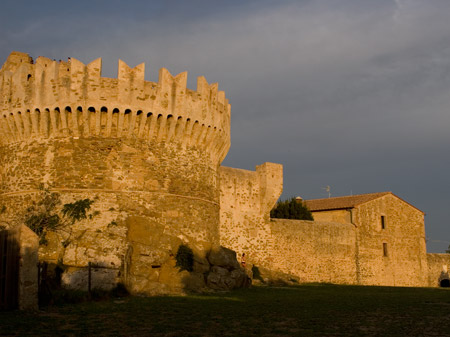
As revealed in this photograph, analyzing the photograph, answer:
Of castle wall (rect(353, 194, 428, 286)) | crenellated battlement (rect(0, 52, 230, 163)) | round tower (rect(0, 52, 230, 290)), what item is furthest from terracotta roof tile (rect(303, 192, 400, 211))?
crenellated battlement (rect(0, 52, 230, 163))

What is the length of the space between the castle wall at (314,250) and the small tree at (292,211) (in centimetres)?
499

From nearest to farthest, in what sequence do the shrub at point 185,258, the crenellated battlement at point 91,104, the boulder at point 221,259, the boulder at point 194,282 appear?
the boulder at point 194,282, the shrub at point 185,258, the crenellated battlement at point 91,104, the boulder at point 221,259

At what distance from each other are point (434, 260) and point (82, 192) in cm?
2743

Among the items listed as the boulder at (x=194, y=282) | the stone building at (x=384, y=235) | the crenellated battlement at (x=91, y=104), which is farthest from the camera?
the stone building at (x=384, y=235)

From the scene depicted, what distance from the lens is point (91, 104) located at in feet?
55.8

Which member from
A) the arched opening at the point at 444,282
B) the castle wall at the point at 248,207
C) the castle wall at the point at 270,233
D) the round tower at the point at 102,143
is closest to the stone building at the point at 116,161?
the round tower at the point at 102,143

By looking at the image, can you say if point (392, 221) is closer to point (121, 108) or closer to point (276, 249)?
point (276, 249)

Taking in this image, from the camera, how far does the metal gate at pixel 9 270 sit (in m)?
11.6

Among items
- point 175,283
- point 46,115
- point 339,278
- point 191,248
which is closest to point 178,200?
point 191,248

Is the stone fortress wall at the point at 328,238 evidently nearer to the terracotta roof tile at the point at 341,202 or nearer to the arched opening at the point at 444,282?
the terracotta roof tile at the point at 341,202

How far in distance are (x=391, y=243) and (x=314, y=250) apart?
25.3 ft

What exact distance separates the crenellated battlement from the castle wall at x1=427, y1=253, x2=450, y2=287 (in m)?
23.5

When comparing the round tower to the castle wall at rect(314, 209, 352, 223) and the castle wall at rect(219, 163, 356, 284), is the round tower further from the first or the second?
the castle wall at rect(314, 209, 352, 223)

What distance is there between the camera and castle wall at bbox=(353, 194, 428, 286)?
1194 inches
